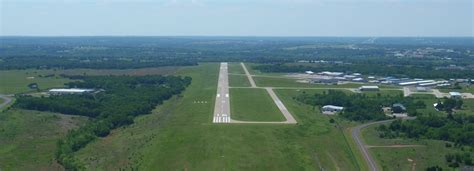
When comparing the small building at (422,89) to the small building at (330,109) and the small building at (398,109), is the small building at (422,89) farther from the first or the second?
the small building at (330,109)

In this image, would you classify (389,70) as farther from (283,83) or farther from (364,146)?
(364,146)

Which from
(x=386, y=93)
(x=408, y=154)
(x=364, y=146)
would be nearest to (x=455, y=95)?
(x=386, y=93)

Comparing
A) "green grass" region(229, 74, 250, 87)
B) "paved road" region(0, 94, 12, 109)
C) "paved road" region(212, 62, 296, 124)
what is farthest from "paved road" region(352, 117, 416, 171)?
"paved road" region(0, 94, 12, 109)

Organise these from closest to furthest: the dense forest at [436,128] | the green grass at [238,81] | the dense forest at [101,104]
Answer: the dense forest at [101,104]
the dense forest at [436,128]
the green grass at [238,81]

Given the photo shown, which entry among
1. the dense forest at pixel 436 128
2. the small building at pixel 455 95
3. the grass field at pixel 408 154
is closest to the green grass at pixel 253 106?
the dense forest at pixel 436 128

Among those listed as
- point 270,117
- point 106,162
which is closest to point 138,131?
point 106,162

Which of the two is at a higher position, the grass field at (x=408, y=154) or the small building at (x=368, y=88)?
the grass field at (x=408, y=154)

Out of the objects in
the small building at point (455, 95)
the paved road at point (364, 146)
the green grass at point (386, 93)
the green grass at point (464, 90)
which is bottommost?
the green grass at point (464, 90)
